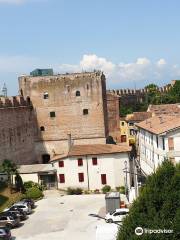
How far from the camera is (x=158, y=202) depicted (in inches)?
1035

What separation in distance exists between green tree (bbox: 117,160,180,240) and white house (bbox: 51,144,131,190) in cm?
2997

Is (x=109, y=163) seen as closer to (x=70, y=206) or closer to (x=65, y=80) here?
(x=70, y=206)

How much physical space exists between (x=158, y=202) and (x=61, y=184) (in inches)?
1305

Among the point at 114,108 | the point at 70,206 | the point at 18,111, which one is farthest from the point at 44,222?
the point at 114,108

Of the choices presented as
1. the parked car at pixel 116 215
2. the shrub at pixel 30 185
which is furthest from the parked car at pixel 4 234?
the shrub at pixel 30 185

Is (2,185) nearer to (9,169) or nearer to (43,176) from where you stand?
(9,169)

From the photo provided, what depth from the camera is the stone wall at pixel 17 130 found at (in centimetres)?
6238

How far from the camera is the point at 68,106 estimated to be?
7125 cm

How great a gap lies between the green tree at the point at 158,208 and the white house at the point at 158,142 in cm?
1372

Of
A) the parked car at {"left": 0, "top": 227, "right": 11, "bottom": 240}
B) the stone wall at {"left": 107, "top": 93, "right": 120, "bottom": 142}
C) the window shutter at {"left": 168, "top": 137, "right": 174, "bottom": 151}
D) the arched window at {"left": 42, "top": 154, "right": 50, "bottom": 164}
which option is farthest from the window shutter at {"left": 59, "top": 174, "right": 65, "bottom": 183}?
the stone wall at {"left": 107, "top": 93, "right": 120, "bottom": 142}

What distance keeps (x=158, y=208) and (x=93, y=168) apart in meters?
32.1

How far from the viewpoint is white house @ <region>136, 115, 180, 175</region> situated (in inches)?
1869

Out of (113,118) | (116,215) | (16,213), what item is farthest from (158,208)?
(113,118)

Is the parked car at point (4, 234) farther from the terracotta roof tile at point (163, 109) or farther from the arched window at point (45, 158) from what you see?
the terracotta roof tile at point (163, 109)
